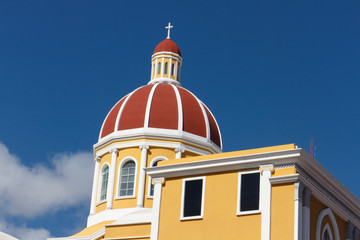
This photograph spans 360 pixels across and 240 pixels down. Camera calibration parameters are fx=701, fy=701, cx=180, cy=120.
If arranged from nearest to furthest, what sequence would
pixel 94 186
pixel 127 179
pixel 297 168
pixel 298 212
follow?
pixel 298 212
pixel 297 168
pixel 127 179
pixel 94 186

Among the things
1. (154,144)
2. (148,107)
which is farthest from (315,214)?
(148,107)

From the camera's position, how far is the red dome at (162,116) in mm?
33688

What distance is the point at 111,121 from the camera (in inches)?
1374

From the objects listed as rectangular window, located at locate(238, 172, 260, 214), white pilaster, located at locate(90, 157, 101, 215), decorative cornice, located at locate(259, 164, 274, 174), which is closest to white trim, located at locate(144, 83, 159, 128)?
white pilaster, located at locate(90, 157, 101, 215)

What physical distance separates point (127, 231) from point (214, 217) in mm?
4450

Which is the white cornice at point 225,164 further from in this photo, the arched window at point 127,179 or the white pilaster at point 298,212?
the arched window at point 127,179

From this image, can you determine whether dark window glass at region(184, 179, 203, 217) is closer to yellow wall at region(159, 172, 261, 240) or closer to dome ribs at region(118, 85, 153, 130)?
yellow wall at region(159, 172, 261, 240)

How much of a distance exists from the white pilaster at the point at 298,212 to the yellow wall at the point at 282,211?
13 centimetres

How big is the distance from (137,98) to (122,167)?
155 inches

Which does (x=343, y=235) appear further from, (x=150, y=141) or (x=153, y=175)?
(x=150, y=141)

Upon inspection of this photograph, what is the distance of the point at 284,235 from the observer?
22.1 m

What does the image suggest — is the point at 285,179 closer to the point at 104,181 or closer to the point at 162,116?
the point at 162,116

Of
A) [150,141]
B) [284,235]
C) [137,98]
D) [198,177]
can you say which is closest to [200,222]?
[198,177]

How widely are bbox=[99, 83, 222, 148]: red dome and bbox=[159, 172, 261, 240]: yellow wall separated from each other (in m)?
8.99
